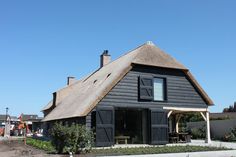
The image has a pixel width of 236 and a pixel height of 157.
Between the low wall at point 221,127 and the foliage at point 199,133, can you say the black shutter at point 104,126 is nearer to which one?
the low wall at point 221,127

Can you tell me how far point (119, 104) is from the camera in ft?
73.3

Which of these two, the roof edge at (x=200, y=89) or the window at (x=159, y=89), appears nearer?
the window at (x=159, y=89)

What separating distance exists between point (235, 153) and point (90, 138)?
747 centimetres

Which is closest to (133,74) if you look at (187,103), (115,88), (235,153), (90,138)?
(115,88)

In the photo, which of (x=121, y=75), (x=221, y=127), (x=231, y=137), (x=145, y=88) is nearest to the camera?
(x=121, y=75)

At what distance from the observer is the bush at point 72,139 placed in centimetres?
1691

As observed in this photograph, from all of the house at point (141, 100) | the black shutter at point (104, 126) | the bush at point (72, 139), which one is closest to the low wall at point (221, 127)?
the house at point (141, 100)

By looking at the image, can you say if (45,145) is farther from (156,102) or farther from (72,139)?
(156,102)

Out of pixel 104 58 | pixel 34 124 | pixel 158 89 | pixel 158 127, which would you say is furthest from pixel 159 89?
pixel 34 124

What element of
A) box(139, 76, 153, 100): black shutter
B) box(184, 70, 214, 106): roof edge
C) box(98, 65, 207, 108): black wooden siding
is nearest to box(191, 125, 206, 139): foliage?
box(184, 70, 214, 106): roof edge

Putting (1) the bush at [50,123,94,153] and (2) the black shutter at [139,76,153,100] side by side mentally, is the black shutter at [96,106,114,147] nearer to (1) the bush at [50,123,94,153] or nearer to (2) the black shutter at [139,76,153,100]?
(2) the black shutter at [139,76,153,100]

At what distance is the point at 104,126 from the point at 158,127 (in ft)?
13.8

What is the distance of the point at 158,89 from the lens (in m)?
24.3

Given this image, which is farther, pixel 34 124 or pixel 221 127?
pixel 34 124
